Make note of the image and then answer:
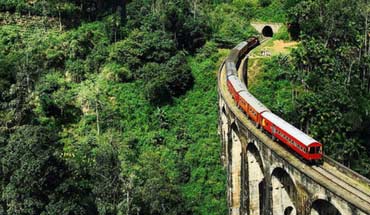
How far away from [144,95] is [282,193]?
102 feet

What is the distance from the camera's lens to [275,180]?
131ft

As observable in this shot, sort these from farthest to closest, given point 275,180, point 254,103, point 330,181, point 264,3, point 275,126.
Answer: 1. point 264,3
2. point 254,103
3. point 275,126
4. point 275,180
5. point 330,181

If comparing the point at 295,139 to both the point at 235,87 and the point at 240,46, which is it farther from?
the point at 240,46

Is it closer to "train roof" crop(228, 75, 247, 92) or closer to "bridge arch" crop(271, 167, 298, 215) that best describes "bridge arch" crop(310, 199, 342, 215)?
"bridge arch" crop(271, 167, 298, 215)

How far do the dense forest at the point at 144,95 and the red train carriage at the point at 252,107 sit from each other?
281 inches

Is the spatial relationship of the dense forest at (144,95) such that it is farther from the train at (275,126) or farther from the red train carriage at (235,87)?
the train at (275,126)

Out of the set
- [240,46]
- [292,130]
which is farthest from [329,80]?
[292,130]

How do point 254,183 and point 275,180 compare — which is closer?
point 275,180

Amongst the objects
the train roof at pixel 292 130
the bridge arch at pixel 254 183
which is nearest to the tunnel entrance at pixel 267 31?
the bridge arch at pixel 254 183

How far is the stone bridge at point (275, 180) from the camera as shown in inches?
1304

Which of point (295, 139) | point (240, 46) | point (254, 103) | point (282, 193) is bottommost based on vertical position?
point (282, 193)

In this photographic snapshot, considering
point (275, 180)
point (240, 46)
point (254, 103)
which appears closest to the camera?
point (275, 180)

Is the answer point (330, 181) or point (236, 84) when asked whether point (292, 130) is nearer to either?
point (330, 181)

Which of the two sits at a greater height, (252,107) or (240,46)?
(240,46)
